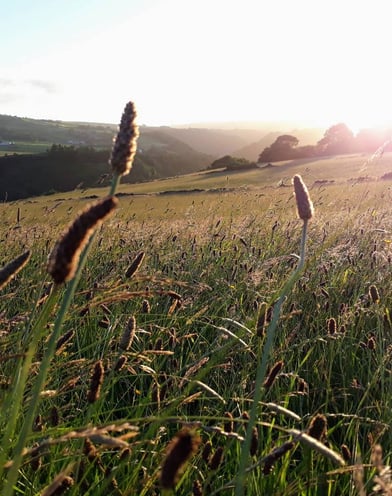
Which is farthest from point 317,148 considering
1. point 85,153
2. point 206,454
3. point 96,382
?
point 96,382

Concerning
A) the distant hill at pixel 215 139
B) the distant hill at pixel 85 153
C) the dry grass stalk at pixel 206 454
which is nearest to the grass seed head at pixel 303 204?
the dry grass stalk at pixel 206 454

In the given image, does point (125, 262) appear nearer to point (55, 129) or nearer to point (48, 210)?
point (48, 210)

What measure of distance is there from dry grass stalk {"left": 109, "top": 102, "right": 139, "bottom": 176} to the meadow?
0.24 m

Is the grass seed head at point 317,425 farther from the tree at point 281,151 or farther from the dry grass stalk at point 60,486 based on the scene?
the tree at point 281,151

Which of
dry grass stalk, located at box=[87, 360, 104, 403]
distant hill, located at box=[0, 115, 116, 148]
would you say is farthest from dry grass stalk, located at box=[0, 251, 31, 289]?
distant hill, located at box=[0, 115, 116, 148]

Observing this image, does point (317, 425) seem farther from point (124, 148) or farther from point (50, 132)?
point (50, 132)

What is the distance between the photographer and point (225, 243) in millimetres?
6637

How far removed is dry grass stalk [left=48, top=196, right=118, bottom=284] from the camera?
760mm

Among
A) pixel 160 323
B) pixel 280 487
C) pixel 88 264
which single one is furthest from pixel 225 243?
pixel 280 487

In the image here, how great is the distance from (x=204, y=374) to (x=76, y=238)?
607 millimetres

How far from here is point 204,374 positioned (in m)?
1.26

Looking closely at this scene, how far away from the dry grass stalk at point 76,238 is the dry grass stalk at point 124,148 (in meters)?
0.07

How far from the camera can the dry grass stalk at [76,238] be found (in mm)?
760

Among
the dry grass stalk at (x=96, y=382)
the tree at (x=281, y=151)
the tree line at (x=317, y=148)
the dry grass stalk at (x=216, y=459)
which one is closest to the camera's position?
the dry grass stalk at (x=96, y=382)
